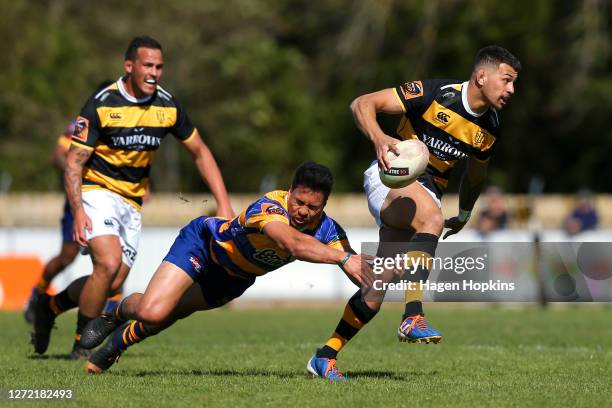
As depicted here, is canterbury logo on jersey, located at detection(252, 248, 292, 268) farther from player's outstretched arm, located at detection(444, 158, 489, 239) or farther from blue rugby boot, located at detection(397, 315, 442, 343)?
player's outstretched arm, located at detection(444, 158, 489, 239)

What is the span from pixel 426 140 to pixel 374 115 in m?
0.61

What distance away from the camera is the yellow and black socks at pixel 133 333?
324 inches

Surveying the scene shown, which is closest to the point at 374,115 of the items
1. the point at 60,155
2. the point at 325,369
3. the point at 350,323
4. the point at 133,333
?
the point at 350,323

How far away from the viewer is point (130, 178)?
31.9 feet

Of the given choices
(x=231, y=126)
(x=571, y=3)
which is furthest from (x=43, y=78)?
(x=571, y=3)

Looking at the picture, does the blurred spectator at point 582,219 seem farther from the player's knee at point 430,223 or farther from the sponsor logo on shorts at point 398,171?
the sponsor logo on shorts at point 398,171

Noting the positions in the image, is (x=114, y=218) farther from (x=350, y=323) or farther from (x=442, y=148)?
(x=442, y=148)

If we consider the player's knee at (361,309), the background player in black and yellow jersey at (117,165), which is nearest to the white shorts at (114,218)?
the background player in black and yellow jersey at (117,165)

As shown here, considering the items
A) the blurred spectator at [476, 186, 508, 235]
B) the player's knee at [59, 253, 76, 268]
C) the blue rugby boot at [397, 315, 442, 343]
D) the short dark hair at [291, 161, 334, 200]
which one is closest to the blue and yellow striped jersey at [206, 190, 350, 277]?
the short dark hair at [291, 161, 334, 200]

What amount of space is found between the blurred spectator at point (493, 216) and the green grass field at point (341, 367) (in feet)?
18.4

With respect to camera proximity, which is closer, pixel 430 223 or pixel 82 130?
pixel 430 223

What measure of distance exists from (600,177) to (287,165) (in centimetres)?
949

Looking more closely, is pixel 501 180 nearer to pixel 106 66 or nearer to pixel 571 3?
pixel 571 3

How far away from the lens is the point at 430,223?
26.6ft
